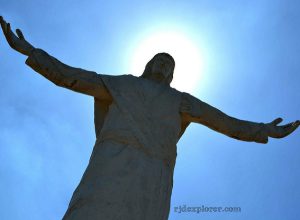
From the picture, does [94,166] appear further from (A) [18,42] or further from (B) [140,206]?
(A) [18,42]

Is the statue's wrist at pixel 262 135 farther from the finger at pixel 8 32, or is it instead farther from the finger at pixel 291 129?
the finger at pixel 8 32

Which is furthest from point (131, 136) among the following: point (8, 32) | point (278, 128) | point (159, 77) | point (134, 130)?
point (278, 128)

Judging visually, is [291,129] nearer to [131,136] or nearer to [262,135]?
[262,135]

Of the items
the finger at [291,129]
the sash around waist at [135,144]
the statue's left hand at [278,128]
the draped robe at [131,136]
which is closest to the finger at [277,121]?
the statue's left hand at [278,128]

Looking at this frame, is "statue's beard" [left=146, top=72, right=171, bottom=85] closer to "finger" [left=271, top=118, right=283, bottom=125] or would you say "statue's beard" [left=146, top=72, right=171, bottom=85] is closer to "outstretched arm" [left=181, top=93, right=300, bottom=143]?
"outstretched arm" [left=181, top=93, right=300, bottom=143]

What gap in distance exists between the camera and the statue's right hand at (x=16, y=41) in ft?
23.6

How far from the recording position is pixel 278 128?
8.21 meters

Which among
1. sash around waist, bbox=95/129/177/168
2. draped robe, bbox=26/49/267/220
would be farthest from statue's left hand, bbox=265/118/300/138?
sash around waist, bbox=95/129/177/168

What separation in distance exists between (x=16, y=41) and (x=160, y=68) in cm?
241

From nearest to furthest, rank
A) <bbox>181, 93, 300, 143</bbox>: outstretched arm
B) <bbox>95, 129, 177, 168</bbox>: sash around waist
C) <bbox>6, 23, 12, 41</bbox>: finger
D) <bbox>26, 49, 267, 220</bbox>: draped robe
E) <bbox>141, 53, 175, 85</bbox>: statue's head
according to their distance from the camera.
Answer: <bbox>26, 49, 267, 220</bbox>: draped robe
<bbox>95, 129, 177, 168</bbox>: sash around waist
<bbox>6, 23, 12, 41</bbox>: finger
<bbox>181, 93, 300, 143</bbox>: outstretched arm
<bbox>141, 53, 175, 85</bbox>: statue's head

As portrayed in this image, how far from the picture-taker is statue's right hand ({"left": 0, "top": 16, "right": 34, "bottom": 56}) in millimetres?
7184

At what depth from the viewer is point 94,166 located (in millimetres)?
6227

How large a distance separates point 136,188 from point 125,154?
0.51m

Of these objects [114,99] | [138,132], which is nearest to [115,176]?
[138,132]
